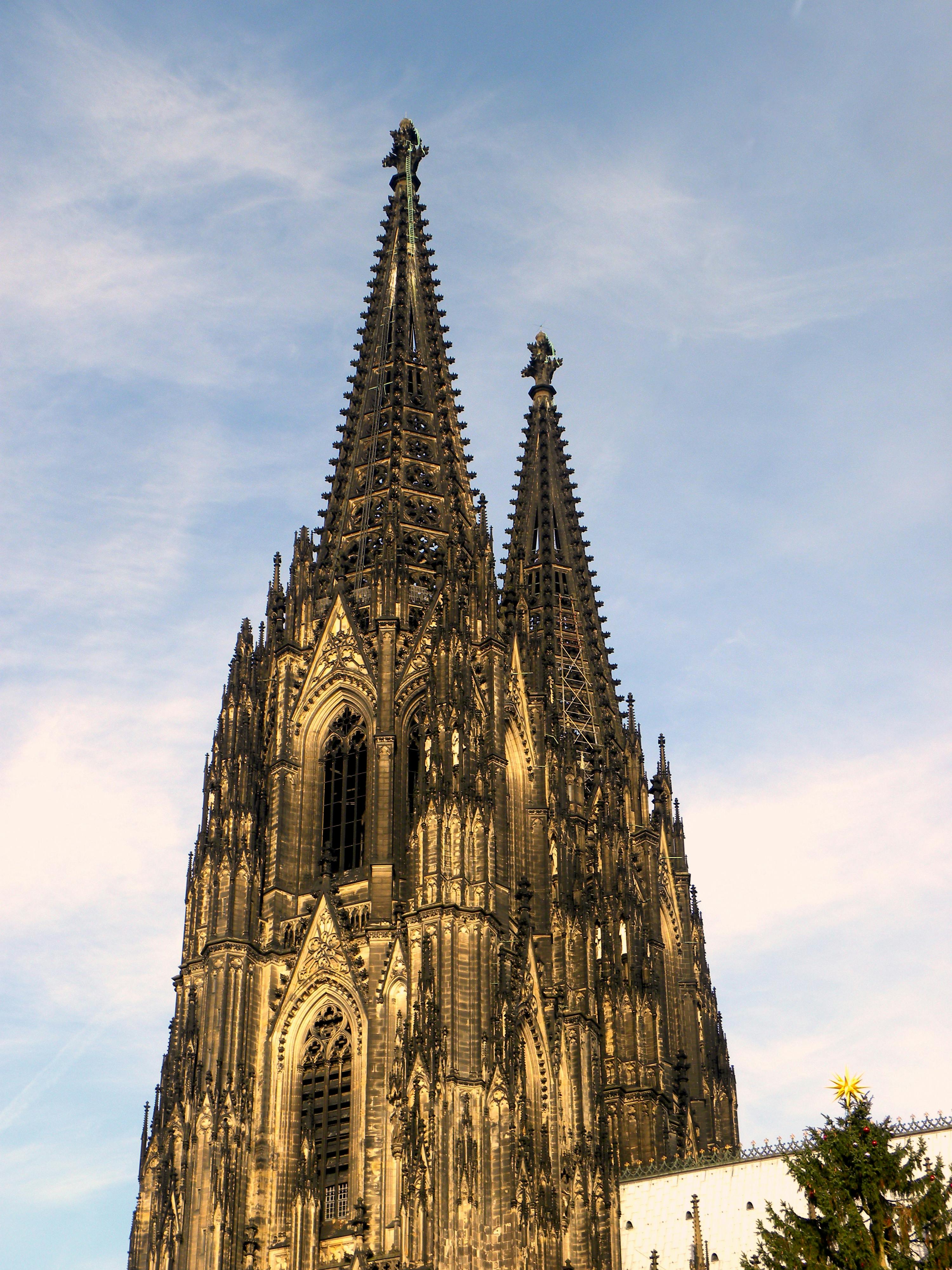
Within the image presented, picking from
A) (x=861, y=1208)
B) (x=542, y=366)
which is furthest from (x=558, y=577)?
(x=861, y=1208)

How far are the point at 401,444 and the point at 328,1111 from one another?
25.4 metres

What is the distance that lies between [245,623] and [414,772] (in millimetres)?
8879

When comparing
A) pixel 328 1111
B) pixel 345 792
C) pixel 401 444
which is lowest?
pixel 328 1111

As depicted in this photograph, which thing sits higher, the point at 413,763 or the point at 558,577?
the point at 558,577

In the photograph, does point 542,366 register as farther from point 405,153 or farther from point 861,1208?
point 861,1208

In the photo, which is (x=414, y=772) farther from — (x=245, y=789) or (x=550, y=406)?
(x=550, y=406)

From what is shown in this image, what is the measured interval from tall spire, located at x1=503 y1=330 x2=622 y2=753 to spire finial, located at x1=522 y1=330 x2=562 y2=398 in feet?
0.14

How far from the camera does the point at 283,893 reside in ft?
189

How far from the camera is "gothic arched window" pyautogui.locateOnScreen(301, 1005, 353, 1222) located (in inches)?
2060

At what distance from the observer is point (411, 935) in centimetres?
5475

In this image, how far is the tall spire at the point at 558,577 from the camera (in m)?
76.8

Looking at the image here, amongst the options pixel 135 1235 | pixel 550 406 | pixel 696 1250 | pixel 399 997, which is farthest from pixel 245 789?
pixel 550 406

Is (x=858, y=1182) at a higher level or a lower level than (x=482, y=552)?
lower

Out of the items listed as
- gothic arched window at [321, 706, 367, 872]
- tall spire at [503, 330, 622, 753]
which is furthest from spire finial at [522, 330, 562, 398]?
gothic arched window at [321, 706, 367, 872]
